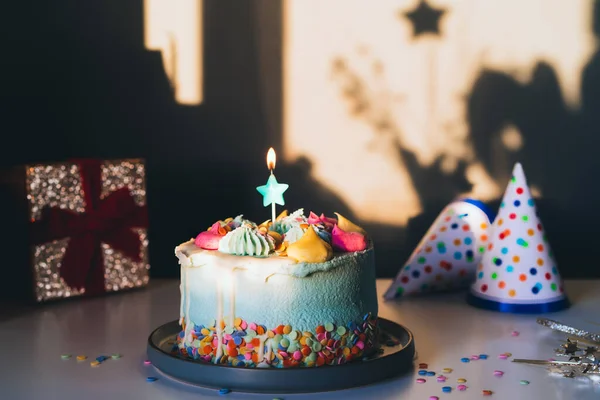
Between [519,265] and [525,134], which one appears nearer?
[519,265]

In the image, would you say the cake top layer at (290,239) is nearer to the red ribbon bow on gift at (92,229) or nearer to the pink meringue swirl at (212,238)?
the pink meringue swirl at (212,238)

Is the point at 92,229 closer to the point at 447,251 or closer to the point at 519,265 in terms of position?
the point at 447,251

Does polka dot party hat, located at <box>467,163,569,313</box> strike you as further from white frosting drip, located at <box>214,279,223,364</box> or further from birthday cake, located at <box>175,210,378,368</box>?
white frosting drip, located at <box>214,279,223,364</box>

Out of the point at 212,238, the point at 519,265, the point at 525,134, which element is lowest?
the point at 519,265

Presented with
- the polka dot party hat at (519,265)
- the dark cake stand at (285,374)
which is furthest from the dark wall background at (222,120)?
the dark cake stand at (285,374)

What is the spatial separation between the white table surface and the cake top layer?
0.23 m

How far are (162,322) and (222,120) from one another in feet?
2.08

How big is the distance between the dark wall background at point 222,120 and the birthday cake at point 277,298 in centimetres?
82

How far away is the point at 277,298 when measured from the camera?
1422mm

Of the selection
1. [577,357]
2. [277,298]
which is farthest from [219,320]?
[577,357]

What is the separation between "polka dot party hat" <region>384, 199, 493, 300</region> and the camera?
81.8 inches

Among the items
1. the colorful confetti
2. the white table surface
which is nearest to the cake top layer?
the colorful confetti

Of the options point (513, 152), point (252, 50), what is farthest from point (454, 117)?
point (252, 50)

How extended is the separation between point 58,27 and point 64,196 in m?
0.52
